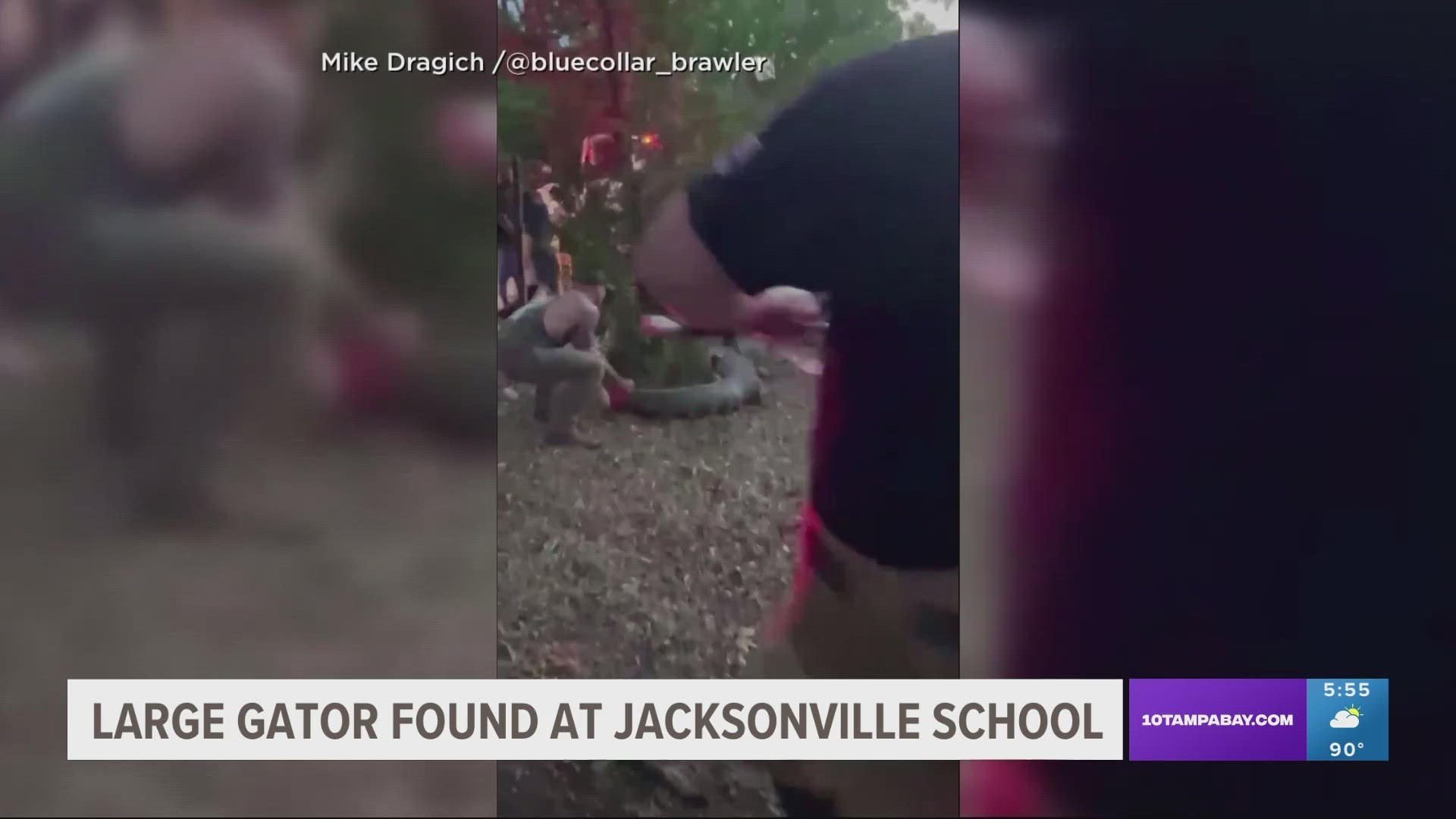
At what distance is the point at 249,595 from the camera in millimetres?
1498

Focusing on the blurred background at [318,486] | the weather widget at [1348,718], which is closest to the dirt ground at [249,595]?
the blurred background at [318,486]

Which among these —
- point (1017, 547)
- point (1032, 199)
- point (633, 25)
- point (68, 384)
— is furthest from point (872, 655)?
point (68, 384)

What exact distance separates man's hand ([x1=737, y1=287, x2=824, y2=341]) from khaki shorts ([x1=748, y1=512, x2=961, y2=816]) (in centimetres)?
27

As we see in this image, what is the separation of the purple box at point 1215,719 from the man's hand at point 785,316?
74cm

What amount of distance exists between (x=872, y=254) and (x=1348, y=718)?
1.03 meters

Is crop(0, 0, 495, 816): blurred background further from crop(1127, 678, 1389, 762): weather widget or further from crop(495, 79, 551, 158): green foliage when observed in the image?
crop(1127, 678, 1389, 762): weather widget

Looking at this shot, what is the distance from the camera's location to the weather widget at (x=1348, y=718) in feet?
4.97

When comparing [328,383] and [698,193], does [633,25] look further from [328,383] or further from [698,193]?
[328,383]

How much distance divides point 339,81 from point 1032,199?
1.04 metres

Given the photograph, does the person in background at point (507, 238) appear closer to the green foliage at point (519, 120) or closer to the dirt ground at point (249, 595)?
the green foliage at point (519, 120)

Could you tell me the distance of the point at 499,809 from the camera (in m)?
1.52

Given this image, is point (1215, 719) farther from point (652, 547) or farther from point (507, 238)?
point (507, 238)

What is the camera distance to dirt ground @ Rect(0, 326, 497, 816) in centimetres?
148

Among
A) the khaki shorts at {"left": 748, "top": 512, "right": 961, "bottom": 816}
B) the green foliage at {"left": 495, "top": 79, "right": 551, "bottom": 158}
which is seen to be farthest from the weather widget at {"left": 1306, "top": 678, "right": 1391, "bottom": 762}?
the green foliage at {"left": 495, "top": 79, "right": 551, "bottom": 158}
